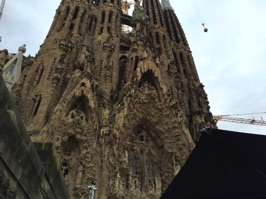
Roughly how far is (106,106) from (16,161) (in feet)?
47.2

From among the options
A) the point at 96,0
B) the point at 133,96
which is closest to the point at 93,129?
the point at 133,96

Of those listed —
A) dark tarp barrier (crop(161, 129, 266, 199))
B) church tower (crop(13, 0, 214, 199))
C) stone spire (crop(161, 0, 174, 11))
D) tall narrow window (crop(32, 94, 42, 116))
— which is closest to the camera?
Result: dark tarp barrier (crop(161, 129, 266, 199))

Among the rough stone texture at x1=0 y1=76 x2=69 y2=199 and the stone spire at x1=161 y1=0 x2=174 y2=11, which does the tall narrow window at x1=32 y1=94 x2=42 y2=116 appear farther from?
the stone spire at x1=161 y1=0 x2=174 y2=11

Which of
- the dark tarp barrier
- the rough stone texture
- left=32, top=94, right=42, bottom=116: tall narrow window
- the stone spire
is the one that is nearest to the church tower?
left=32, top=94, right=42, bottom=116: tall narrow window

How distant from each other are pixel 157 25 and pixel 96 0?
777cm

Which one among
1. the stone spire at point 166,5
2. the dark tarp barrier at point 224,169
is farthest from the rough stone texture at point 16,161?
the stone spire at point 166,5

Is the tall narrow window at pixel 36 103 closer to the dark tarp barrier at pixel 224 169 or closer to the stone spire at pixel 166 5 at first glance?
the dark tarp barrier at pixel 224 169

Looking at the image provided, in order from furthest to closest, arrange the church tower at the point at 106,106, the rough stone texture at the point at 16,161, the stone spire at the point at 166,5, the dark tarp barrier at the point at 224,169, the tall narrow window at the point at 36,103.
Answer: the stone spire at the point at 166,5 < the tall narrow window at the point at 36,103 < the church tower at the point at 106,106 < the dark tarp barrier at the point at 224,169 < the rough stone texture at the point at 16,161

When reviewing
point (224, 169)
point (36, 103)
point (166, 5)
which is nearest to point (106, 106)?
point (36, 103)

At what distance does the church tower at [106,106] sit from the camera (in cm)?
1539

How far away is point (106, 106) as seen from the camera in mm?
18188

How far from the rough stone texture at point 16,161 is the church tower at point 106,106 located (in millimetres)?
10386

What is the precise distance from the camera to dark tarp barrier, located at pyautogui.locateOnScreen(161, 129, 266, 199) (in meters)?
4.87

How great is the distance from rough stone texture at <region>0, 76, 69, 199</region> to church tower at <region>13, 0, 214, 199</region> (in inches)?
409
